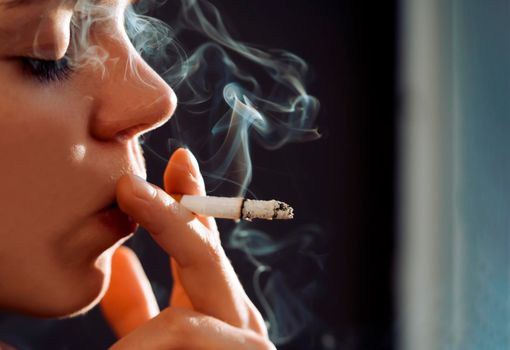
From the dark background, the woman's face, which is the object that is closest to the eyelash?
the woman's face

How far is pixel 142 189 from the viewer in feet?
2.10

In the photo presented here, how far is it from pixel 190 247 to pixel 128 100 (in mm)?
144

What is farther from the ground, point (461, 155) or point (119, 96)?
point (119, 96)

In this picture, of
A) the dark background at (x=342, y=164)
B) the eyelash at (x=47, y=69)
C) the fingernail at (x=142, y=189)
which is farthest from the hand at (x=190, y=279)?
the dark background at (x=342, y=164)

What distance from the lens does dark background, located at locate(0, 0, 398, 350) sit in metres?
1.63

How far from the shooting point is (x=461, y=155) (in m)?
1.85

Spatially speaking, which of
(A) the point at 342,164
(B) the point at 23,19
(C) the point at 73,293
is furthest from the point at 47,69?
(A) the point at 342,164

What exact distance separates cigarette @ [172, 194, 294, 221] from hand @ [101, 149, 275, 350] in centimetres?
Answer: 2

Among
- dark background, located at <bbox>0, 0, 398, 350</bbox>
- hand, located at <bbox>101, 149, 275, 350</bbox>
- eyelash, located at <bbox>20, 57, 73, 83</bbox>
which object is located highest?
eyelash, located at <bbox>20, 57, 73, 83</bbox>

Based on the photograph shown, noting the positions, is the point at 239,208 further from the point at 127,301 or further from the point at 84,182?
the point at 127,301

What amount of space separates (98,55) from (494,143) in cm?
120

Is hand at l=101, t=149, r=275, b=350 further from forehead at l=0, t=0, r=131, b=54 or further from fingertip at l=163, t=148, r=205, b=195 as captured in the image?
forehead at l=0, t=0, r=131, b=54

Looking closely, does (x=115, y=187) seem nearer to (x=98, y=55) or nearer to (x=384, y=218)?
(x=98, y=55)

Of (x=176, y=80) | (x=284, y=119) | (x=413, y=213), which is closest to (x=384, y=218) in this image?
(x=413, y=213)
